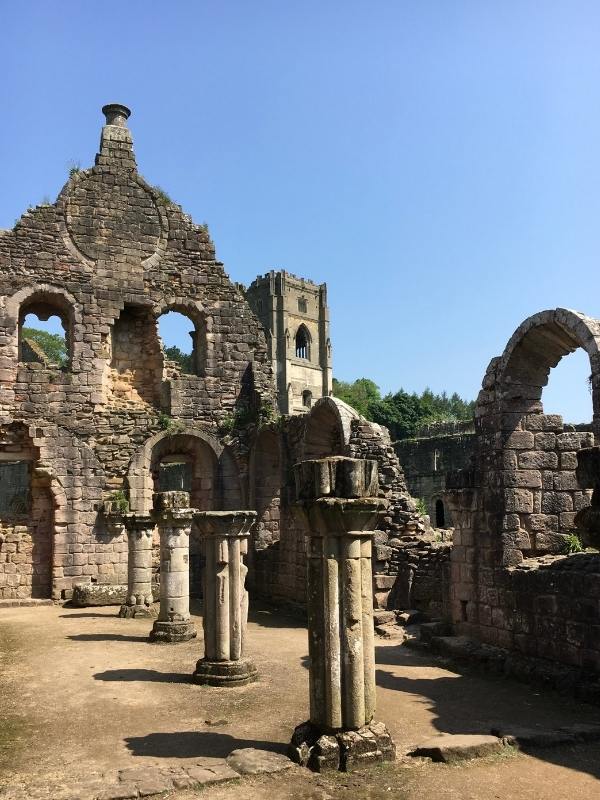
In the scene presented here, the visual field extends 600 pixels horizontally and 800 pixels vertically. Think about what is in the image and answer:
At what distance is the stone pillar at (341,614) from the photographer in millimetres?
5781

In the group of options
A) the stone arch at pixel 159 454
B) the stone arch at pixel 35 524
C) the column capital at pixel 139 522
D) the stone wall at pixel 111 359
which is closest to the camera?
the column capital at pixel 139 522

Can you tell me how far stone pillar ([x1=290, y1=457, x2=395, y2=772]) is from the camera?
Answer: 5781 mm

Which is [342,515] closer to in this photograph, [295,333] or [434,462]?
[434,462]

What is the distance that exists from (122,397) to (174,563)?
7710 mm

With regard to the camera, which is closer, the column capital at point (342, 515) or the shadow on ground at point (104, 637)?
the column capital at point (342, 515)

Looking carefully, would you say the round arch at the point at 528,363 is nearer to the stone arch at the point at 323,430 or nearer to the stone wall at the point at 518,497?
the stone wall at the point at 518,497

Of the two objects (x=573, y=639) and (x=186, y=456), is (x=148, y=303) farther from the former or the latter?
(x=573, y=639)

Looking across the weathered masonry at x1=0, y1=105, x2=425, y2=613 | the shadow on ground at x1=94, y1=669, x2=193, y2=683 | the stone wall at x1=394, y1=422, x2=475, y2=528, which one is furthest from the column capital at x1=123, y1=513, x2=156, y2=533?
the stone wall at x1=394, y1=422, x2=475, y2=528

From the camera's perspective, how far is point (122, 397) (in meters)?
18.8

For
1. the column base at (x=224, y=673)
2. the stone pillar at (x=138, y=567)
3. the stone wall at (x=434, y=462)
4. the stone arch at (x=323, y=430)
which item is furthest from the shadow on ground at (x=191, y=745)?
the stone wall at (x=434, y=462)

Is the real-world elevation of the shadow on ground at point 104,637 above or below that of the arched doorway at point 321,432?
below

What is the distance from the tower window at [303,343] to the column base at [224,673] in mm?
61231

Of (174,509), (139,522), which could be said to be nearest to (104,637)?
(174,509)

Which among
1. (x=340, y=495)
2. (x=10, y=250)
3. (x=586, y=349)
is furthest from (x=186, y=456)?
(x=340, y=495)
